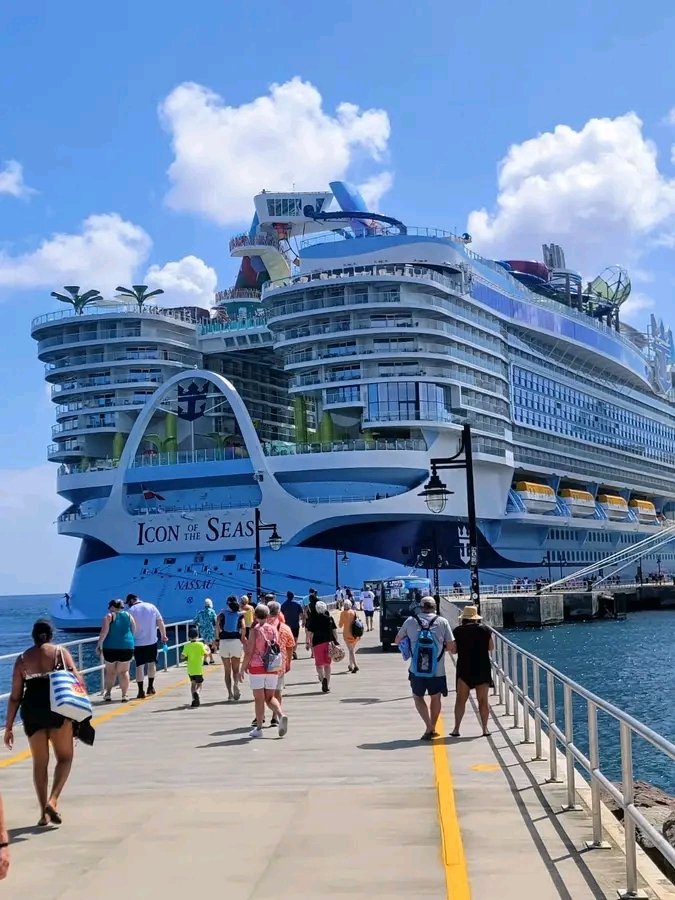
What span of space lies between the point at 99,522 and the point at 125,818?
4847 cm

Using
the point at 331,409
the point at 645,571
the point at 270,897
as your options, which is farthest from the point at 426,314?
the point at 270,897

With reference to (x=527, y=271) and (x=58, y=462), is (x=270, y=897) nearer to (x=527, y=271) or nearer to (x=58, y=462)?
(x=58, y=462)

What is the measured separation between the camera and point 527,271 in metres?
92.4

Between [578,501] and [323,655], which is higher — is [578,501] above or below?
above

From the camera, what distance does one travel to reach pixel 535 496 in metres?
66.6

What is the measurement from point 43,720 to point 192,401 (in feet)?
169

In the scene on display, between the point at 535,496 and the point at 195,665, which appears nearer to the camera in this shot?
the point at 195,665

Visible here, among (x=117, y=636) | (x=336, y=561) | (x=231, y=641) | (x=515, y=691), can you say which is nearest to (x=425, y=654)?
(x=515, y=691)

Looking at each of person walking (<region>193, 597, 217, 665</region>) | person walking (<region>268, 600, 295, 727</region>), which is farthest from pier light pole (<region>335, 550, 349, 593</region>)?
person walking (<region>268, 600, 295, 727</region>)

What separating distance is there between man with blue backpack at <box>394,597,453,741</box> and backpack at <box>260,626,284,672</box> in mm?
1489

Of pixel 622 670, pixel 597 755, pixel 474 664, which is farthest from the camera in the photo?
pixel 622 670

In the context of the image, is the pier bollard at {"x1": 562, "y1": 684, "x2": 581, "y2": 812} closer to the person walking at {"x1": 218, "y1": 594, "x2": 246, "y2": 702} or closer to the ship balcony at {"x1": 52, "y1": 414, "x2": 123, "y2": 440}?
the person walking at {"x1": 218, "y1": 594, "x2": 246, "y2": 702}

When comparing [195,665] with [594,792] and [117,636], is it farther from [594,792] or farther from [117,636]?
[594,792]

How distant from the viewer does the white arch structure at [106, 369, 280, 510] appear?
177ft
